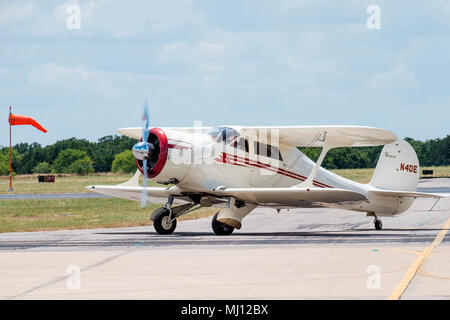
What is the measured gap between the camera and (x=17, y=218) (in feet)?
110

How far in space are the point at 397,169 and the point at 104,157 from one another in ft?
393

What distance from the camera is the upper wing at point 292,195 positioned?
22.0m

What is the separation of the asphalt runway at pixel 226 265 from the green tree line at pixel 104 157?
101526mm

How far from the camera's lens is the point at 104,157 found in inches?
5630

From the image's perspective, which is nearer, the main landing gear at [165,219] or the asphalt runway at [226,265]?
the asphalt runway at [226,265]

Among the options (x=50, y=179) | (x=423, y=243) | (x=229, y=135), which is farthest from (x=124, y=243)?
(x=50, y=179)

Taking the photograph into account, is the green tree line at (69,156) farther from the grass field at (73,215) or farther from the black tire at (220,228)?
the black tire at (220,228)

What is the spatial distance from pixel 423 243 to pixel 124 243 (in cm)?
669

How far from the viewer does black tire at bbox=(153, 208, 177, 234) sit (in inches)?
908

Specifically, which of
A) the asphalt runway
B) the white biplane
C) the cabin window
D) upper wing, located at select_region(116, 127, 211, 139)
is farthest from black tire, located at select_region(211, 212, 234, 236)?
upper wing, located at select_region(116, 127, 211, 139)

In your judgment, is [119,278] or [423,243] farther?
[423,243]

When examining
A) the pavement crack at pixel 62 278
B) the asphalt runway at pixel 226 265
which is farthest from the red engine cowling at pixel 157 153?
the pavement crack at pixel 62 278
